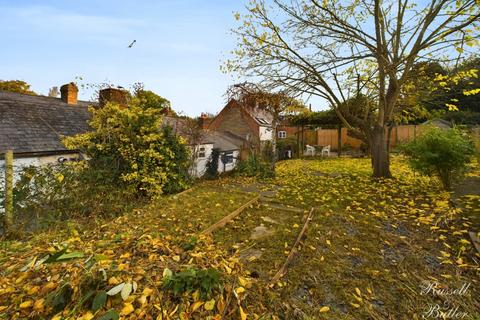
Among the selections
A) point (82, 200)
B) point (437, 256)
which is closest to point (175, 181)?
point (82, 200)

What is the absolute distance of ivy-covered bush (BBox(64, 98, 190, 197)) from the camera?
23.3 ft

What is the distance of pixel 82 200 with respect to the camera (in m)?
5.62

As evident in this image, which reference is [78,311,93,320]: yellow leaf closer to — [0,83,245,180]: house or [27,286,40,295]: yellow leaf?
[27,286,40,295]: yellow leaf

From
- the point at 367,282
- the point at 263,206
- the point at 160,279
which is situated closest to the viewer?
the point at 160,279

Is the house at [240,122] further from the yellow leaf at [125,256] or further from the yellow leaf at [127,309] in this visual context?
the yellow leaf at [127,309]

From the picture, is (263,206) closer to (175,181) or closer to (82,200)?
(175,181)

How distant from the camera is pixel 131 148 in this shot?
731 centimetres

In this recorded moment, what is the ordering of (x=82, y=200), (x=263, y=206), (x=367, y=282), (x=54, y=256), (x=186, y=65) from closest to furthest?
(x=54, y=256)
(x=367, y=282)
(x=82, y=200)
(x=263, y=206)
(x=186, y=65)

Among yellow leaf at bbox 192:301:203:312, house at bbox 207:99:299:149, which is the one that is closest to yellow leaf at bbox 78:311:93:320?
yellow leaf at bbox 192:301:203:312

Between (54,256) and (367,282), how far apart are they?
367 cm

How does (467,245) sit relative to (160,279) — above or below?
below

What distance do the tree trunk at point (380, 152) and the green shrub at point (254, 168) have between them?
4374mm

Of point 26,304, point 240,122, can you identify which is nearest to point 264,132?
point 240,122

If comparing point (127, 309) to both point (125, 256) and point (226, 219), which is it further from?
point (226, 219)
